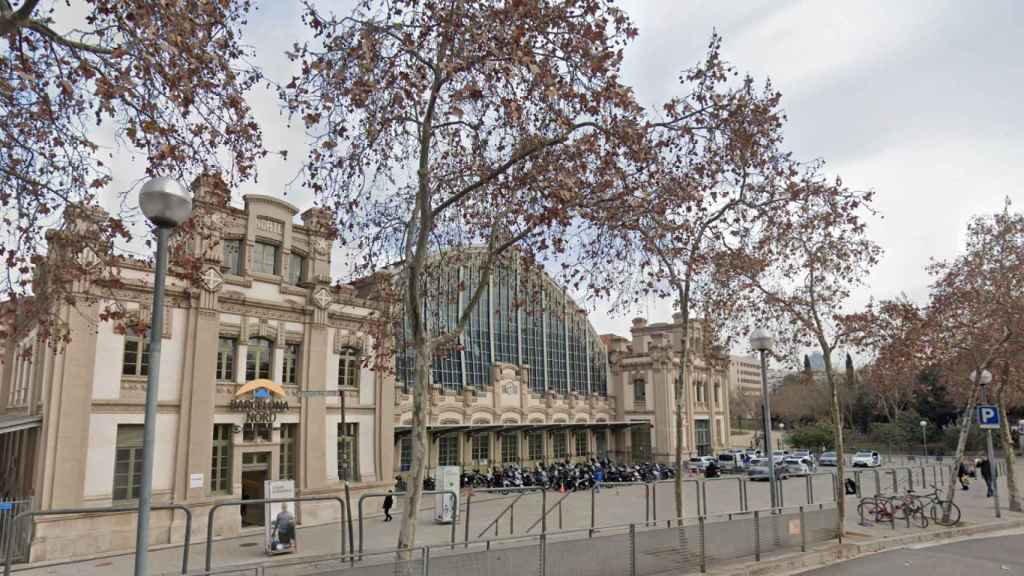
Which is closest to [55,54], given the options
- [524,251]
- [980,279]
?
[524,251]

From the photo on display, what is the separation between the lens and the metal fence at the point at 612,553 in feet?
28.3

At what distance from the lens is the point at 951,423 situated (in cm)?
6331

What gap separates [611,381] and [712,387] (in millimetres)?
9157

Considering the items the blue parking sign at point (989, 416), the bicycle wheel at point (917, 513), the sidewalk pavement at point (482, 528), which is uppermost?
the blue parking sign at point (989, 416)

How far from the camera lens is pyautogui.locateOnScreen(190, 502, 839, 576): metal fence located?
862 cm

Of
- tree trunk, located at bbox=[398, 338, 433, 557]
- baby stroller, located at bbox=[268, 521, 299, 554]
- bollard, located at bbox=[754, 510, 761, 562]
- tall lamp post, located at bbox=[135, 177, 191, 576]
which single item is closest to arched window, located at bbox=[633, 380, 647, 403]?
baby stroller, located at bbox=[268, 521, 299, 554]

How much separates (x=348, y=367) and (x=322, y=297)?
3001 millimetres

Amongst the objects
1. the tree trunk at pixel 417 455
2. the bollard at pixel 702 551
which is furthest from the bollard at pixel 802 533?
the tree trunk at pixel 417 455

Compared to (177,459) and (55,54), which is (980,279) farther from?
(177,459)

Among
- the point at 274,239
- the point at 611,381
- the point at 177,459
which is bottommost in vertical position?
the point at 177,459

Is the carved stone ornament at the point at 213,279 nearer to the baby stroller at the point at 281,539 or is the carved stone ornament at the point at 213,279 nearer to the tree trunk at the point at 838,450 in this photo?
the baby stroller at the point at 281,539

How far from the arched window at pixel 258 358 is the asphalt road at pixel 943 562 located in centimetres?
1750

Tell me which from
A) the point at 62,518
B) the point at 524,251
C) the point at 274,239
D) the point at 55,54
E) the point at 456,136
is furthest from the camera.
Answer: the point at 274,239

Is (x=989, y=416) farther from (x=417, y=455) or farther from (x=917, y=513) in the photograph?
(x=417, y=455)
